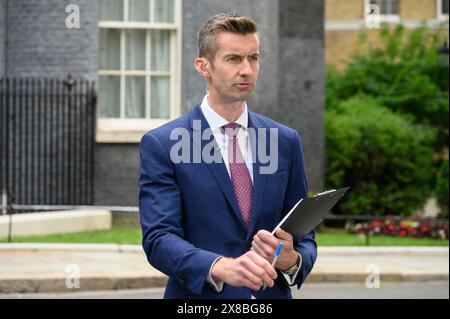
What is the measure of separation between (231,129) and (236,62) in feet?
0.83

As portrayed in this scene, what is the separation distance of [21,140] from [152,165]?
15846 mm

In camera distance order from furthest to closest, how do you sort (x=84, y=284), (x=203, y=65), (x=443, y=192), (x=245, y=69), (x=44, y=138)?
(x=443, y=192), (x=44, y=138), (x=84, y=284), (x=203, y=65), (x=245, y=69)

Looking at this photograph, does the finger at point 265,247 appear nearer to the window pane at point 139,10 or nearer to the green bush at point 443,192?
the window pane at point 139,10

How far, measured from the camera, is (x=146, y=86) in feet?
64.4

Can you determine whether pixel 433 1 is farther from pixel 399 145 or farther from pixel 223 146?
pixel 223 146

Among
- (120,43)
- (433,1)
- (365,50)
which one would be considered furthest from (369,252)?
(433,1)

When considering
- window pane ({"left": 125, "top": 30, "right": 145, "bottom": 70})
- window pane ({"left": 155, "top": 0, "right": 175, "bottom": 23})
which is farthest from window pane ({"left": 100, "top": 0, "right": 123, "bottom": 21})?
window pane ({"left": 155, "top": 0, "right": 175, "bottom": 23})

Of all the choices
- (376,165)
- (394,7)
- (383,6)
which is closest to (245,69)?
(376,165)

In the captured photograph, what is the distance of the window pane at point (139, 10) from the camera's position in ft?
64.0

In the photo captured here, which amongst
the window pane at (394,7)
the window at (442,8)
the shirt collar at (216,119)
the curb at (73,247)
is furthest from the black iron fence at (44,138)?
the window at (442,8)

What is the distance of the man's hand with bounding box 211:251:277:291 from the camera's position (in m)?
3.34

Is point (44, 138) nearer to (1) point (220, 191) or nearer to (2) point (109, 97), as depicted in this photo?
(2) point (109, 97)

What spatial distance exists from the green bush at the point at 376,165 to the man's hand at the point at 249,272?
1967 centimetres

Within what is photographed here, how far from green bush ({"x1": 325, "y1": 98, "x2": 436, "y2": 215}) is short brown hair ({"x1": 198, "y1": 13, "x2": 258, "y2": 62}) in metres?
19.4
